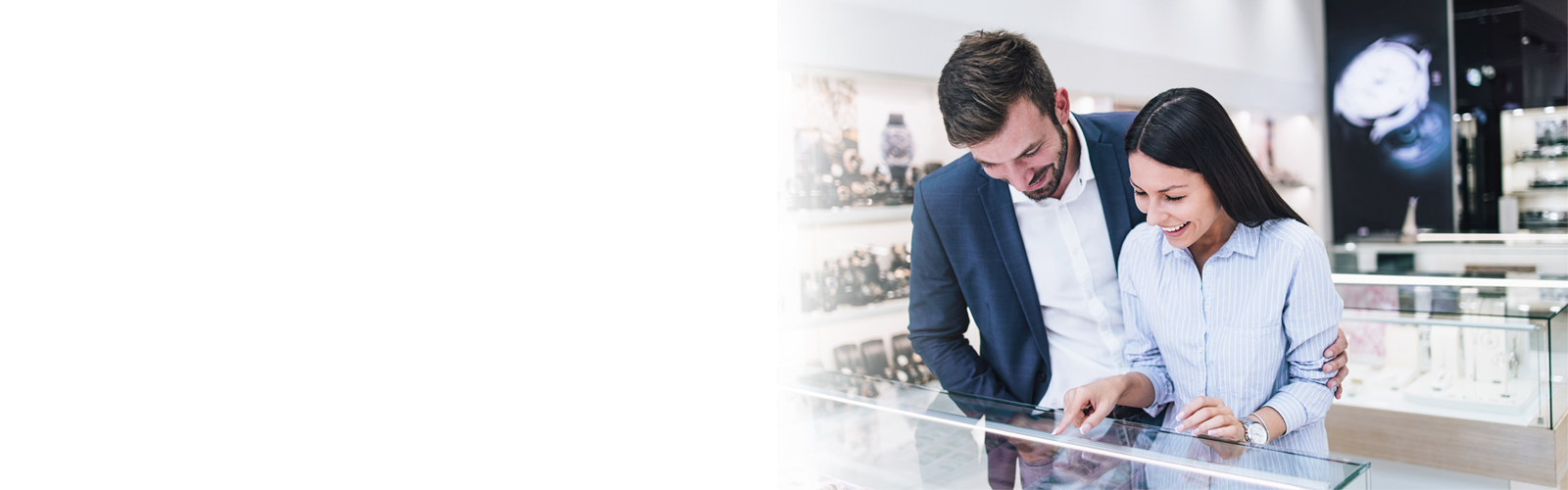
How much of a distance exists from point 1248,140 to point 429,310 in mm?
2245

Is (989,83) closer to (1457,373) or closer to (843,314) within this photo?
(843,314)

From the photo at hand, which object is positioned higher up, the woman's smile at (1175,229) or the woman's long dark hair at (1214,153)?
the woman's long dark hair at (1214,153)

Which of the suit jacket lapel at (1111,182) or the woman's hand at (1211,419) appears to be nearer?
the woman's hand at (1211,419)

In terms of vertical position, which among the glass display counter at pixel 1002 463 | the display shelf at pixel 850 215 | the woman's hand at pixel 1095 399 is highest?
the display shelf at pixel 850 215

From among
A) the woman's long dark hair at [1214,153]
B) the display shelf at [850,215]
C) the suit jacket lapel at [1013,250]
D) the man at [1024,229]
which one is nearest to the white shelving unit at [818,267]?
the display shelf at [850,215]

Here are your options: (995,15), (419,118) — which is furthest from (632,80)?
(995,15)

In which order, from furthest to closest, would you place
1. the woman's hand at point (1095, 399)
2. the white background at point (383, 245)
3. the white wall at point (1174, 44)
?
the white background at point (383, 245)
the white wall at point (1174, 44)
the woman's hand at point (1095, 399)

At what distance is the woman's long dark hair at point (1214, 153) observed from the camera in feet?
5.76

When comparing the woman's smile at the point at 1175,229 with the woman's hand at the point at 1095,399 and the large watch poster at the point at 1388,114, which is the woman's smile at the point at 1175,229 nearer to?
the woman's hand at the point at 1095,399

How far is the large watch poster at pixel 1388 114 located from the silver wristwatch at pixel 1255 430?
1.95ft

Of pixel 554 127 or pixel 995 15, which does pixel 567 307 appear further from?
pixel 995 15

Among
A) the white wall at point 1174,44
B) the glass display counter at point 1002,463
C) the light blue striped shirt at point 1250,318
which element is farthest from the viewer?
the white wall at point 1174,44

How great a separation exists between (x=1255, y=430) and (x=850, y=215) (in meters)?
1.51

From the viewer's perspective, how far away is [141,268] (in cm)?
219
